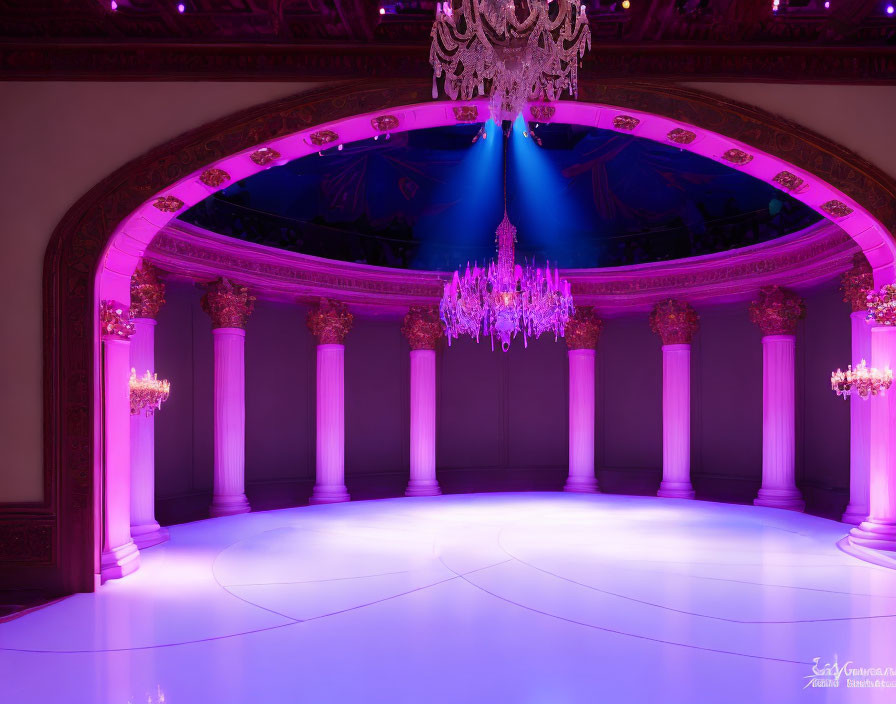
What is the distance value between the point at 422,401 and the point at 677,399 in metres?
5.27

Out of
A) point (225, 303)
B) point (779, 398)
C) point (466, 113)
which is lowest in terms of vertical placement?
point (779, 398)

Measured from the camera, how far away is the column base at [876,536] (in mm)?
7336

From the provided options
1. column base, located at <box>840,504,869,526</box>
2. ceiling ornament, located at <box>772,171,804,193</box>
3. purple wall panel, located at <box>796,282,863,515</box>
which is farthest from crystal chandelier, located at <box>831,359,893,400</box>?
purple wall panel, located at <box>796,282,863,515</box>

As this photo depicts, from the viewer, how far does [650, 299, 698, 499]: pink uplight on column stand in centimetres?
1355

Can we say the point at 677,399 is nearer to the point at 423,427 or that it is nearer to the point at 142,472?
the point at 423,427

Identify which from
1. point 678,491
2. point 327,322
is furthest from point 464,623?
point 678,491

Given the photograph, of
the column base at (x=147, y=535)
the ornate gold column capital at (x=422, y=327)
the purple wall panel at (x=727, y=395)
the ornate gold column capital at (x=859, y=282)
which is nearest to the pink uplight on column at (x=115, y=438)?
the column base at (x=147, y=535)

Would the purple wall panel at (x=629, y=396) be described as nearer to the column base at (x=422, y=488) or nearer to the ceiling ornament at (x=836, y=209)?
the column base at (x=422, y=488)

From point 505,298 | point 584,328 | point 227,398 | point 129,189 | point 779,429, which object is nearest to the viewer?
point 129,189

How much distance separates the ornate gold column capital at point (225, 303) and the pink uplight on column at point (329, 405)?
70.7 inches

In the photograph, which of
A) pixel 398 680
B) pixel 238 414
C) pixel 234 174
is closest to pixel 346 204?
pixel 238 414

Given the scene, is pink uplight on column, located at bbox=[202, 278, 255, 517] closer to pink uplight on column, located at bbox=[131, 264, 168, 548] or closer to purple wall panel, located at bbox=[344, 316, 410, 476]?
pink uplight on column, located at bbox=[131, 264, 168, 548]

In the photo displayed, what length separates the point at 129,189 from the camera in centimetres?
611

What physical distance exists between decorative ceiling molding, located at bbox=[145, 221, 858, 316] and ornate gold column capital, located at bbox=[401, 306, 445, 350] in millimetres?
207
